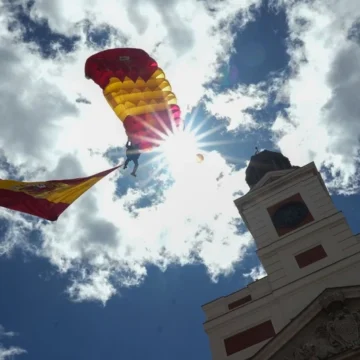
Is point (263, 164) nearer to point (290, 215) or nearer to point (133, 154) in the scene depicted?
point (290, 215)

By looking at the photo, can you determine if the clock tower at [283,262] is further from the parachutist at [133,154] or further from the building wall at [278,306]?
the parachutist at [133,154]

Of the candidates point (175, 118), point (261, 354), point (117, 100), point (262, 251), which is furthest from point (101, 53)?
point (261, 354)

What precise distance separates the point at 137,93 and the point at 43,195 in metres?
8.96

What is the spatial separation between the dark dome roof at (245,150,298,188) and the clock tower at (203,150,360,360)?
2884 mm

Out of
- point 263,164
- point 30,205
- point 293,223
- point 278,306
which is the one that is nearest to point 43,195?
point 30,205

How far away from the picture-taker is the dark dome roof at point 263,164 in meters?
35.8

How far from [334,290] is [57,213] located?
45.4ft

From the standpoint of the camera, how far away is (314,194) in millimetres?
29281

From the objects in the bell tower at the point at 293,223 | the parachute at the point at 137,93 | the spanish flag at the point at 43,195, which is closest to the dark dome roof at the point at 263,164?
the bell tower at the point at 293,223

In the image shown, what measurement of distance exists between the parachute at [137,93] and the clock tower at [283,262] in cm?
1082

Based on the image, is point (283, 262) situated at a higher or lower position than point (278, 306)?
higher

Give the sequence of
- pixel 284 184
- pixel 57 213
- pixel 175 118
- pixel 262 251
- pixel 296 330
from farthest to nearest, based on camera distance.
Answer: pixel 284 184 → pixel 262 251 → pixel 175 118 → pixel 296 330 → pixel 57 213

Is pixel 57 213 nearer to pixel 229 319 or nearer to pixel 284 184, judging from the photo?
pixel 229 319

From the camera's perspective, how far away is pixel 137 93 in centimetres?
2256
